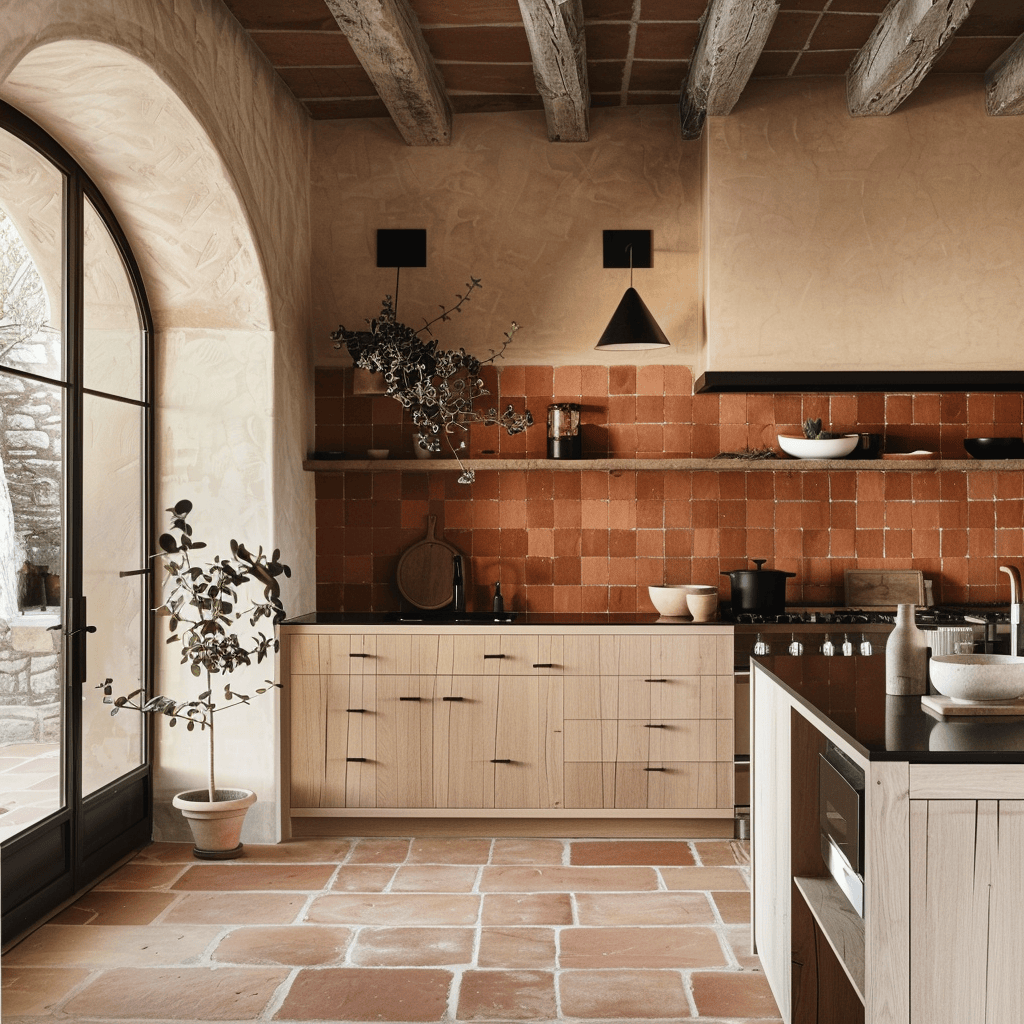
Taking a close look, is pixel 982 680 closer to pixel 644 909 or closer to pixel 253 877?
pixel 644 909

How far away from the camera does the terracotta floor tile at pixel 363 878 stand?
3.61 metres

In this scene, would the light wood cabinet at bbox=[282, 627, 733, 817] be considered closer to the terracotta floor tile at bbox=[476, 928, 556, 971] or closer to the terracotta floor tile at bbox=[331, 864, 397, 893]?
the terracotta floor tile at bbox=[331, 864, 397, 893]

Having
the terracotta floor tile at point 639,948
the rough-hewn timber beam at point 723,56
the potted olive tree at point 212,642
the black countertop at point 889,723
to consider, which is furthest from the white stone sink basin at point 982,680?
the potted olive tree at point 212,642

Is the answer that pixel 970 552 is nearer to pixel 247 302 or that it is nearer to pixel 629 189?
pixel 629 189

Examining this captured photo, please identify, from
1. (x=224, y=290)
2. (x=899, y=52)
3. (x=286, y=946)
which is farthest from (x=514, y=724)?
(x=899, y=52)

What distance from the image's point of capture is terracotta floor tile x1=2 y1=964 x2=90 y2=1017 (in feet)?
8.83

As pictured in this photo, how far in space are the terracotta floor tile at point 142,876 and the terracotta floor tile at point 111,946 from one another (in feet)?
1.26

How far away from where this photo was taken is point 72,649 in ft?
11.4

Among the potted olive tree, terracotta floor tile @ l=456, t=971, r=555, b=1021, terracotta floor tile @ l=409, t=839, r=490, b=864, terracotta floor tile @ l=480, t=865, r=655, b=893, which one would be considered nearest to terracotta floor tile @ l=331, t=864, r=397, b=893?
terracotta floor tile @ l=409, t=839, r=490, b=864

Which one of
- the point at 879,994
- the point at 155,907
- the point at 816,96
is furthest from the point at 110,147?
the point at 879,994

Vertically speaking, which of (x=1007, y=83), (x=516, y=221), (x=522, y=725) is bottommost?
(x=522, y=725)

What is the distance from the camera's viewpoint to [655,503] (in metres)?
4.79

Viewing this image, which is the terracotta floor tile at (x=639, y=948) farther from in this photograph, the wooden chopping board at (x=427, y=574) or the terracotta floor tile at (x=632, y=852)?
the wooden chopping board at (x=427, y=574)

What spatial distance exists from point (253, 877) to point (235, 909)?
341 mm
